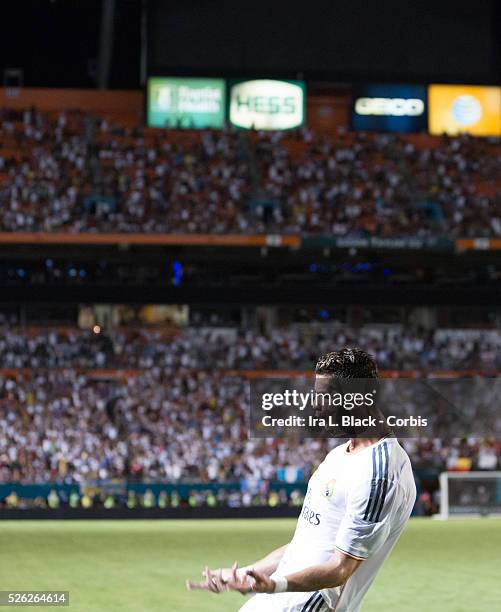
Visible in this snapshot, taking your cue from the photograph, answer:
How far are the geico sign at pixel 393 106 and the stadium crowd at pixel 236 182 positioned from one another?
3.74 ft

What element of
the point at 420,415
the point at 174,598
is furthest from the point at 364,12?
the point at 420,415

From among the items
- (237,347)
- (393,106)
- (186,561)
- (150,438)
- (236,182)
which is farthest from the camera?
(393,106)

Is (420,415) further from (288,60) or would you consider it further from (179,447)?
(288,60)

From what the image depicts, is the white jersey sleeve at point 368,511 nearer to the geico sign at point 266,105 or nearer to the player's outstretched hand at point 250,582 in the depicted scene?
the player's outstretched hand at point 250,582

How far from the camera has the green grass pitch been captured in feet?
43.0

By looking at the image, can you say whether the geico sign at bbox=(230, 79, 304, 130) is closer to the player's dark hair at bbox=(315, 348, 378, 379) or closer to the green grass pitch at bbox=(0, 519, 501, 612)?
the green grass pitch at bbox=(0, 519, 501, 612)

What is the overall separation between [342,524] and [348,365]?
0.62 meters

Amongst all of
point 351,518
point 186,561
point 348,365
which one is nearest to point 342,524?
point 351,518

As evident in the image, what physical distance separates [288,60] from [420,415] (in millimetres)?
38108

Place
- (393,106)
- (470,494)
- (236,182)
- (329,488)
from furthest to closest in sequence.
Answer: (393,106) < (236,182) < (470,494) < (329,488)

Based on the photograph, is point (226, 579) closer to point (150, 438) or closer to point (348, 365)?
point (348, 365)

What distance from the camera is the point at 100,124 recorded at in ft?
135

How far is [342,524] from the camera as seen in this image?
4.12 metres

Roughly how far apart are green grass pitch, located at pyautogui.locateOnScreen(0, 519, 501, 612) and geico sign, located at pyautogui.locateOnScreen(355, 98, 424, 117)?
20.0 metres
